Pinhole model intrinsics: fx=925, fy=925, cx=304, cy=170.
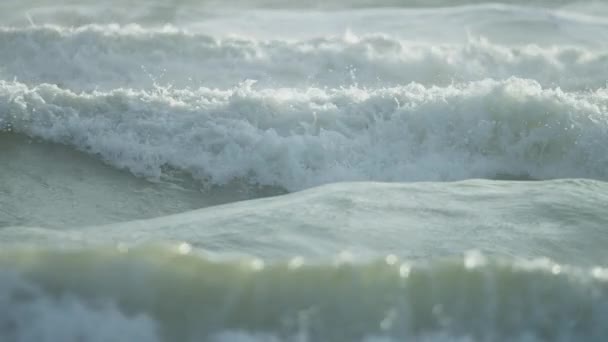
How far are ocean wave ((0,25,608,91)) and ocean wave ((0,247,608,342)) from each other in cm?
686

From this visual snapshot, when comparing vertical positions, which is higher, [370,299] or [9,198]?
[370,299]

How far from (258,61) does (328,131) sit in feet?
10.00

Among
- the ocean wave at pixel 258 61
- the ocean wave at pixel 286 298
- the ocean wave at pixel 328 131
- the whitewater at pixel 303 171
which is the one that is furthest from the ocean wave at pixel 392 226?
the ocean wave at pixel 258 61

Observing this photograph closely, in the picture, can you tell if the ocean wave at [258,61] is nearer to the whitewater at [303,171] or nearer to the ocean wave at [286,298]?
A: the whitewater at [303,171]

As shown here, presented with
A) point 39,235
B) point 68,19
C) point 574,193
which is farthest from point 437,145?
point 68,19

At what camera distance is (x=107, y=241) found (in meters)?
4.16

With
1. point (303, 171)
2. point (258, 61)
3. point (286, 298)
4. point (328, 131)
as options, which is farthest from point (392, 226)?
point (258, 61)

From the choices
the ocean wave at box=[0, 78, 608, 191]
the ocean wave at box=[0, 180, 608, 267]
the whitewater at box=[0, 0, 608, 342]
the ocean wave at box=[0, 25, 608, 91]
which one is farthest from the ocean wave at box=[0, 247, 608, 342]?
the ocean wave at box=[0, 25, 608, 91]

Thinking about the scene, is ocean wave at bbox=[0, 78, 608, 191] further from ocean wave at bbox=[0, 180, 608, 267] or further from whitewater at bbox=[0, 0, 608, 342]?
ocean wave at bbox=[0, 180, 608, 267]

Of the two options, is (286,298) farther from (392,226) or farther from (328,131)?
(328,131)

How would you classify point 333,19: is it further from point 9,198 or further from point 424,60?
point 9,198

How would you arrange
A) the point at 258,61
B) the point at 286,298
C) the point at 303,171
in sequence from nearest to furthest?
the point at 286,298 < the point at 303,171 < the point at 258,61

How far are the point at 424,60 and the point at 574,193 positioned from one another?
5731mm

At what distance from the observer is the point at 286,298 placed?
3547 millimetres
